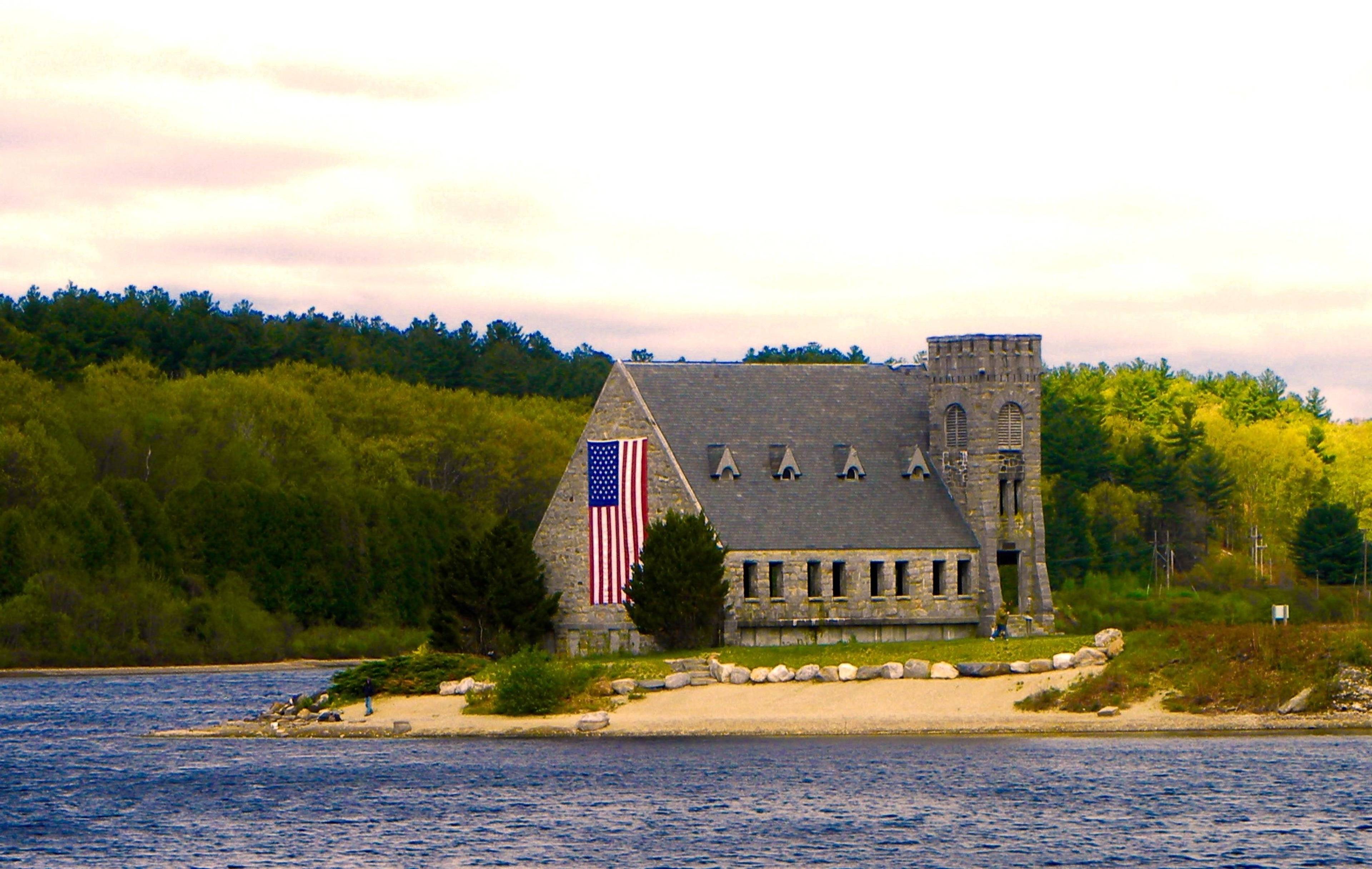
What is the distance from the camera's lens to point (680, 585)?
222 feet

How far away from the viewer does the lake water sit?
40906mm

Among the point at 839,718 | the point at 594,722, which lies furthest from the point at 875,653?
the point at 594,722

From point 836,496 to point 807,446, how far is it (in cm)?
241

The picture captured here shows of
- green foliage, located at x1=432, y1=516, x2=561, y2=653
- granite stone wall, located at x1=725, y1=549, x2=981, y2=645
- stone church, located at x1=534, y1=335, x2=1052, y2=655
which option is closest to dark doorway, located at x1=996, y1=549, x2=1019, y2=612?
stone church, located at x1=534, y1=335, x2=1052, y2=655

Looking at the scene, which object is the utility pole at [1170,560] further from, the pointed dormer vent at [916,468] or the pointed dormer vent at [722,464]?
the pointed dormer vent at [722,464]

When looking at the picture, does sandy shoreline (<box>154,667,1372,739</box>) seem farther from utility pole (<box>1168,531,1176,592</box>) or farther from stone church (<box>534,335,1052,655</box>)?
utility pole (<box>1168,531,1176,592</box>)

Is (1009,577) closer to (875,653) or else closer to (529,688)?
(875,653)

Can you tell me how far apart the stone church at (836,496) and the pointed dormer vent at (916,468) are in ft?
0.21

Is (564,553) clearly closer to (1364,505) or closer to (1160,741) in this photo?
(1160,741)

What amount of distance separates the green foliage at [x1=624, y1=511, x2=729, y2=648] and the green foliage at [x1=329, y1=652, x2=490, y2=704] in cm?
572

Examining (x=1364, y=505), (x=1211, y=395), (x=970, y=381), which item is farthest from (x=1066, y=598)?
(x=1211, y=395)

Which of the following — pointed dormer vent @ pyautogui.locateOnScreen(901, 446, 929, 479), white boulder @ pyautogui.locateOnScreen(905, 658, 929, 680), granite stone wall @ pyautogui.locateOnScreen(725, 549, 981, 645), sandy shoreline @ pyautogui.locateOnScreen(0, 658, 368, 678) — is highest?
pointed dormer vent @ pyautogui.locateOnScreen(901, 446, 929, 479)

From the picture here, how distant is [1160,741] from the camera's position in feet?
181

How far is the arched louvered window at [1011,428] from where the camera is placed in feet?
247
